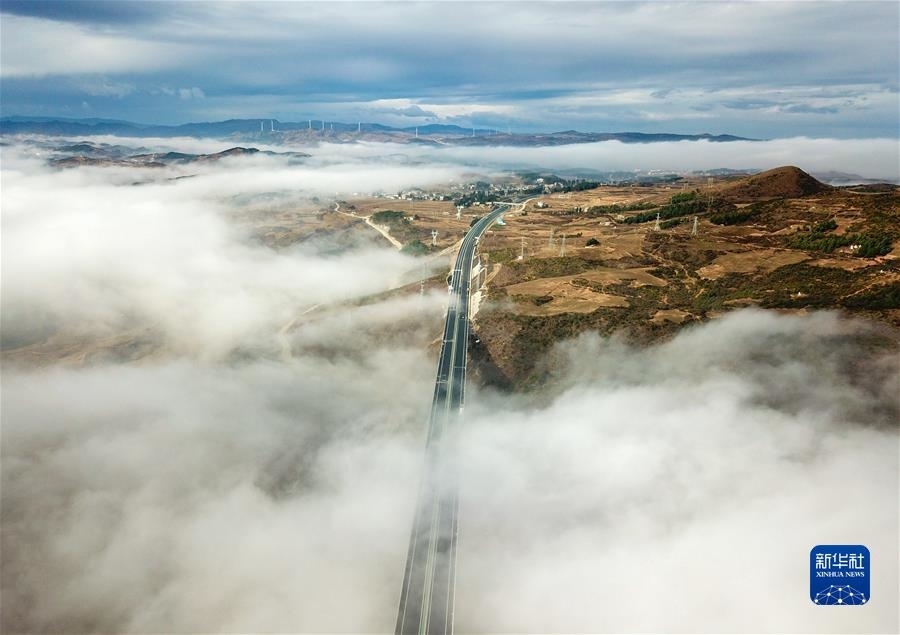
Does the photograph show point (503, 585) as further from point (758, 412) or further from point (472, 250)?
point (472, 250)

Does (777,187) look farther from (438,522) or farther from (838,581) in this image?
(438,522)

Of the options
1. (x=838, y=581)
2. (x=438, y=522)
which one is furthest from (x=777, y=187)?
(x=438, y=522)

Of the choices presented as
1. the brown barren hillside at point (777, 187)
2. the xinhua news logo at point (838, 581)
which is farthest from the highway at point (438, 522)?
the brown barren hillside at point (777, 187)

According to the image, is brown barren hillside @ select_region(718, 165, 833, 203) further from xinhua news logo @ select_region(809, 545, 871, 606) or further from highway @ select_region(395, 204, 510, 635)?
xinhua news logo @ select_region(809, 545, 871, 606)

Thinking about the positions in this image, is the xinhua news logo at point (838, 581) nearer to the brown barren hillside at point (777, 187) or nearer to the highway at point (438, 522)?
the highway at point (438, 522)

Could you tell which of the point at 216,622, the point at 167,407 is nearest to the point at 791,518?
the point at 216,622

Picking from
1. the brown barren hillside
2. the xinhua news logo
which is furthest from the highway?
the brown barren hillside
